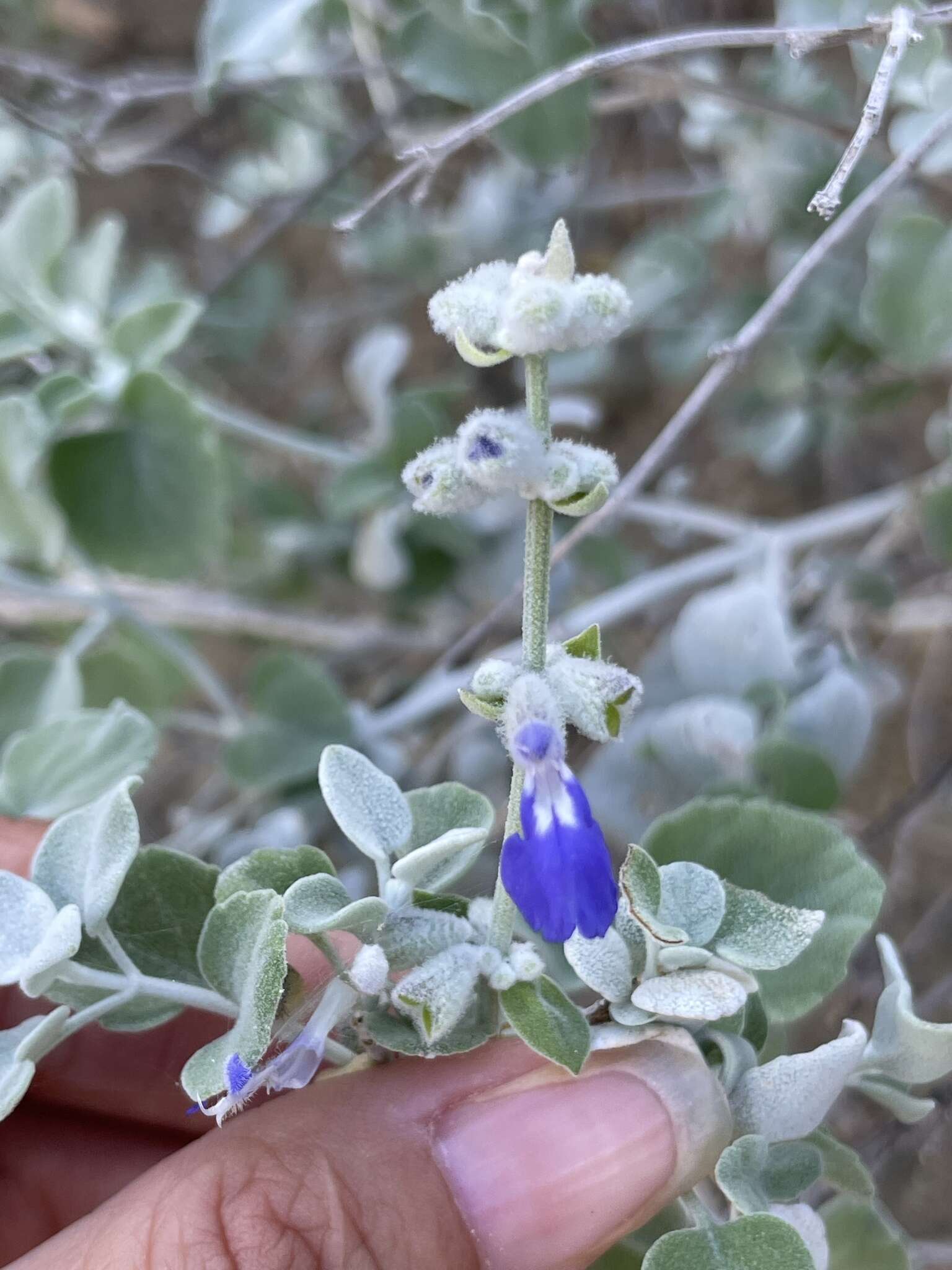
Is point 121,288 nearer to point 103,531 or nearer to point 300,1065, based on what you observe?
point 103,531

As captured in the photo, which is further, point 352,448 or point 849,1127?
point 352,448

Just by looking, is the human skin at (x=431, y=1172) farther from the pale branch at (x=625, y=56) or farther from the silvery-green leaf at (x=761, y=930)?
the pale branch at (x=625, y=56)

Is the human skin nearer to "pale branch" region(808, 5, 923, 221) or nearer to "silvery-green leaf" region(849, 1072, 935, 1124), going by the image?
"silvery-green leaf" region(849, 1072, 935, 1124)

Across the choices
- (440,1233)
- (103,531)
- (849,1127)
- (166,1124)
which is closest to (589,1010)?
(440,1233)

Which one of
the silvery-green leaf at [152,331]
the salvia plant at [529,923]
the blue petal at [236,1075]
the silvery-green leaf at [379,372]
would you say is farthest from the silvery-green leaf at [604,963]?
the silvery-green leaf at [379,372]

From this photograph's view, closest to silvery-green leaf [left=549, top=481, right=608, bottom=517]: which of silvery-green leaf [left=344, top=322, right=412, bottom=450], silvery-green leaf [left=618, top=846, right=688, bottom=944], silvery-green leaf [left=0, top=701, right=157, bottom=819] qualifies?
silvery-green leaf [left=618, top=846, right=688, bottom=944]

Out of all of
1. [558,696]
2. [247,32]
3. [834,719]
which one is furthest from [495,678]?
[247,32]
